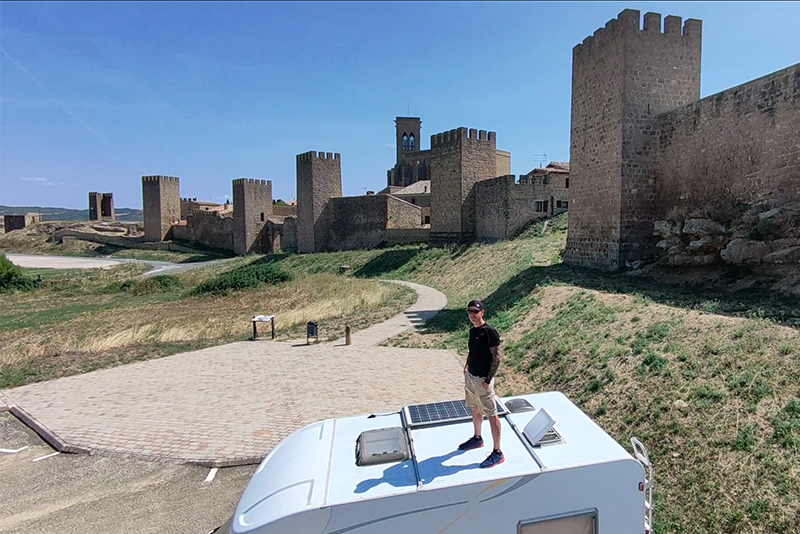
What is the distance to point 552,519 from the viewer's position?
3441 millimetres

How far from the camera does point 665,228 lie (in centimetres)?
1297

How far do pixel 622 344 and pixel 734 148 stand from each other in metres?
7.14

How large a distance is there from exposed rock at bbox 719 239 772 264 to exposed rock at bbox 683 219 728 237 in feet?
2.50

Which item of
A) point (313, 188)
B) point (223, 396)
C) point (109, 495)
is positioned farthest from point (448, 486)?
point (313, 188)

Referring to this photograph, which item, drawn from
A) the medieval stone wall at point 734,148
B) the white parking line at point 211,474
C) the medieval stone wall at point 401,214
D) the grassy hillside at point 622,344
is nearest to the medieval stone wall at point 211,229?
the medieval stone wall at point 401,214

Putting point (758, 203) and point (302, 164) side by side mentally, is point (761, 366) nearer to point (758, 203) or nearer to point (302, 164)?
point (758, 203)

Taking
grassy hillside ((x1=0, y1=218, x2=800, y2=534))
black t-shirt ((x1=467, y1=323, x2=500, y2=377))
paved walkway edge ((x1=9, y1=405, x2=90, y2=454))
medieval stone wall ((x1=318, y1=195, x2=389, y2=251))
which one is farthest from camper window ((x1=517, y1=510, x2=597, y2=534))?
medieval stone wall ((x1=318, y1=195, x2=389, y2=251))

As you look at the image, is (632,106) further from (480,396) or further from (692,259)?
Answer: (480,396)

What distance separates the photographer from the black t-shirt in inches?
171

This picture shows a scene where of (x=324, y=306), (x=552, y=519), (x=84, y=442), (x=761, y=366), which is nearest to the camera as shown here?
(x=552, y=519)

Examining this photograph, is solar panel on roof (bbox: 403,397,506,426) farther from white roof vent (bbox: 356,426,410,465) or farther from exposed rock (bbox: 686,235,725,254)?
exposed rock (bbox: 686,235,725,254)

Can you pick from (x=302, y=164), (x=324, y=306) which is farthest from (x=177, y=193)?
(x=324, y=306)

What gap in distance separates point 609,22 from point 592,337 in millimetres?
10139

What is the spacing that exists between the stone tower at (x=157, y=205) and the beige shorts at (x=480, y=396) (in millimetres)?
59515
